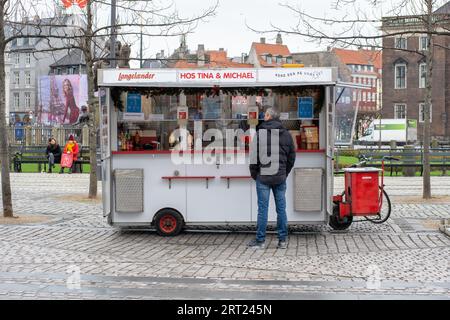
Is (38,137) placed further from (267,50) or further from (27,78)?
(267,50)

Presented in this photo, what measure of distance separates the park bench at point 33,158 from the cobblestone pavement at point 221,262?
1918 cm

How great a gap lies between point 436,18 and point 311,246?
826 cm

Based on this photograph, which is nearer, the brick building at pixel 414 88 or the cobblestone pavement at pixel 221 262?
the cobblestone pavement at pixel 221 262

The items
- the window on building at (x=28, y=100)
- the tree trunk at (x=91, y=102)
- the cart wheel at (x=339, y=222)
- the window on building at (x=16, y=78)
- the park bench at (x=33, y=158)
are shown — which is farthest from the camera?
the window on building at (x=16, y=78)

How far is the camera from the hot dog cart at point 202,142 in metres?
12.8

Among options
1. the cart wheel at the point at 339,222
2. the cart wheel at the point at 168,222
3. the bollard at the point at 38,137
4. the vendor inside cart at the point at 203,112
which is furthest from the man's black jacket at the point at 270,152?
the bollard at the point at 38,137

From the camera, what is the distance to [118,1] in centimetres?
1905

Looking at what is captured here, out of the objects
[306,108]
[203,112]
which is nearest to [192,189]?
[203,112]

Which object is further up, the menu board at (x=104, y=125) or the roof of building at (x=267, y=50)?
the roof of building at (x=267, y=50)

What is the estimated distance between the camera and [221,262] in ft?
34.0

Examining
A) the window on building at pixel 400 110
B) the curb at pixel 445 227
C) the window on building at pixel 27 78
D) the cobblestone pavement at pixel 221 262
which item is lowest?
the cobblestone pavement at pixel 221 262

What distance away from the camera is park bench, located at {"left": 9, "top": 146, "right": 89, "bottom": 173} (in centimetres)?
3471

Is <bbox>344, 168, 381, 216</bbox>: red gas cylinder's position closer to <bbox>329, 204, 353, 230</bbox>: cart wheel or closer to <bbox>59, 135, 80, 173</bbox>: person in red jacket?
<bbox>329, 204, 353, 230</bbox>: cart wheel

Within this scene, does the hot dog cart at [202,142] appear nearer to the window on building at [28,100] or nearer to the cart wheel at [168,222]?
the cart wheel at [168,222]
